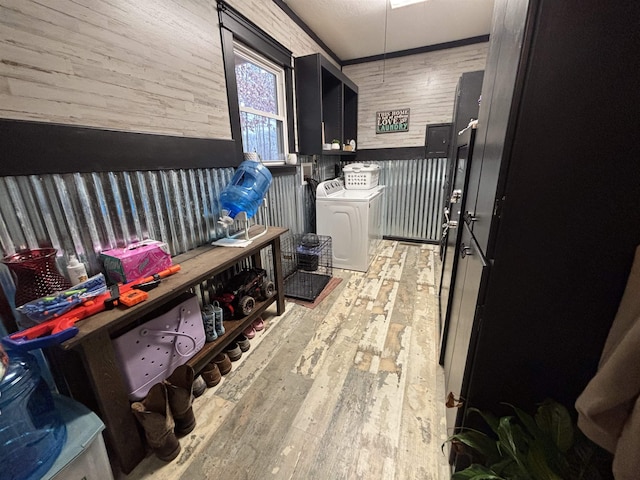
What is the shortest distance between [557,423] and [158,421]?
1397mm

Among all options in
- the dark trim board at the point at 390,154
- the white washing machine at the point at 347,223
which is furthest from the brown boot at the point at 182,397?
the dark trim board at the point at 390,154

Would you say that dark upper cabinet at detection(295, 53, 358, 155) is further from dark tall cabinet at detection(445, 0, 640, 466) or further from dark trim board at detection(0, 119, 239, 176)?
dark tall cabinet at detection(445, 0, 640, 466)

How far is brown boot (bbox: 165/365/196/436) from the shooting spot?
45.9 inches

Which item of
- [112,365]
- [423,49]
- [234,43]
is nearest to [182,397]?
[112,365]

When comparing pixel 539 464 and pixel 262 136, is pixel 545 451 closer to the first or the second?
pixel 539 464

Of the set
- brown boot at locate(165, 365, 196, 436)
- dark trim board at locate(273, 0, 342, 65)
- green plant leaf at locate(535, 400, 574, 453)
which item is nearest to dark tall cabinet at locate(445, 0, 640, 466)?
green plant leaf at locate(535, 400, 574, 453)

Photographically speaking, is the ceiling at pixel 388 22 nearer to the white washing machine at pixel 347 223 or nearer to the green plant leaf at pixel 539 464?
the white washing machine at pixel 347 223

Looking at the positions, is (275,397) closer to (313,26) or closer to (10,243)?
(10,243)

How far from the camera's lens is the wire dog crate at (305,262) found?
271 cm

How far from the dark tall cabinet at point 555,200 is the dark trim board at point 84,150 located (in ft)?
5.02

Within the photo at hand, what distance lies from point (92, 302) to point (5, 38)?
37.7 inches

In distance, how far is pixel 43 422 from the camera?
854 millimetres

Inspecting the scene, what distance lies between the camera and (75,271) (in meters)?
1.04

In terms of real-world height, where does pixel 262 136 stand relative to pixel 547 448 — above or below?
above
